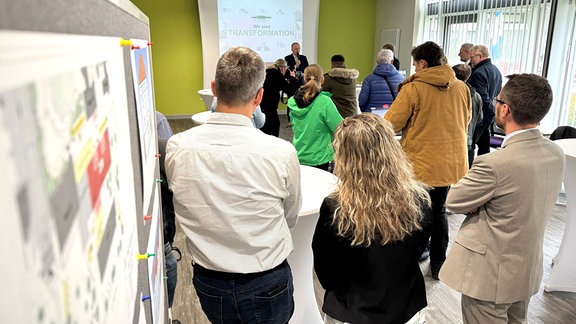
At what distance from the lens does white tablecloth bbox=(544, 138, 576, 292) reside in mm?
2533

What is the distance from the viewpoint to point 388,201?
136 centimetres

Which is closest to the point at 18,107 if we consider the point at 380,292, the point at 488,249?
the point at 380,292

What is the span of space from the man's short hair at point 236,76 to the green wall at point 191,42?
7566 mm

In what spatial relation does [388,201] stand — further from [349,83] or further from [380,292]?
[349,83]

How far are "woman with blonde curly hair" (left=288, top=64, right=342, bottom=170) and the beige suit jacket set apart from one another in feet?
4.89

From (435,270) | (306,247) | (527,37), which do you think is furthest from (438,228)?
(527,37)

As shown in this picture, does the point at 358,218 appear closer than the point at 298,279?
Yes

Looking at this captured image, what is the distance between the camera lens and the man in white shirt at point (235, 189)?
3.94 feet

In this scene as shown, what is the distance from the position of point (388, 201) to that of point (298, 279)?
3.13 ft

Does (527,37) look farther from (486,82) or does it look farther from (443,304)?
(443,304)

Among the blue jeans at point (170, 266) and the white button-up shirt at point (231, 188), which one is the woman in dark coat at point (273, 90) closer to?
the blue jeans at point (170, 266)

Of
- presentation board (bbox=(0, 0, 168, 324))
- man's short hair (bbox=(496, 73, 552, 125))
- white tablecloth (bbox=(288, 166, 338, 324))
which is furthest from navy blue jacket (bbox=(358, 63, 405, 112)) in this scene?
presentation board (bbox=(0, 0, 168, 324))

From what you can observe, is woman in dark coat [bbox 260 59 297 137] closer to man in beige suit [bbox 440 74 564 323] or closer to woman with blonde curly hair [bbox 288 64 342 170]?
woman with blonde curly hair [bbox 288 64 342 170]

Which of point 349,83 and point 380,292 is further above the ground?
point 349,83
